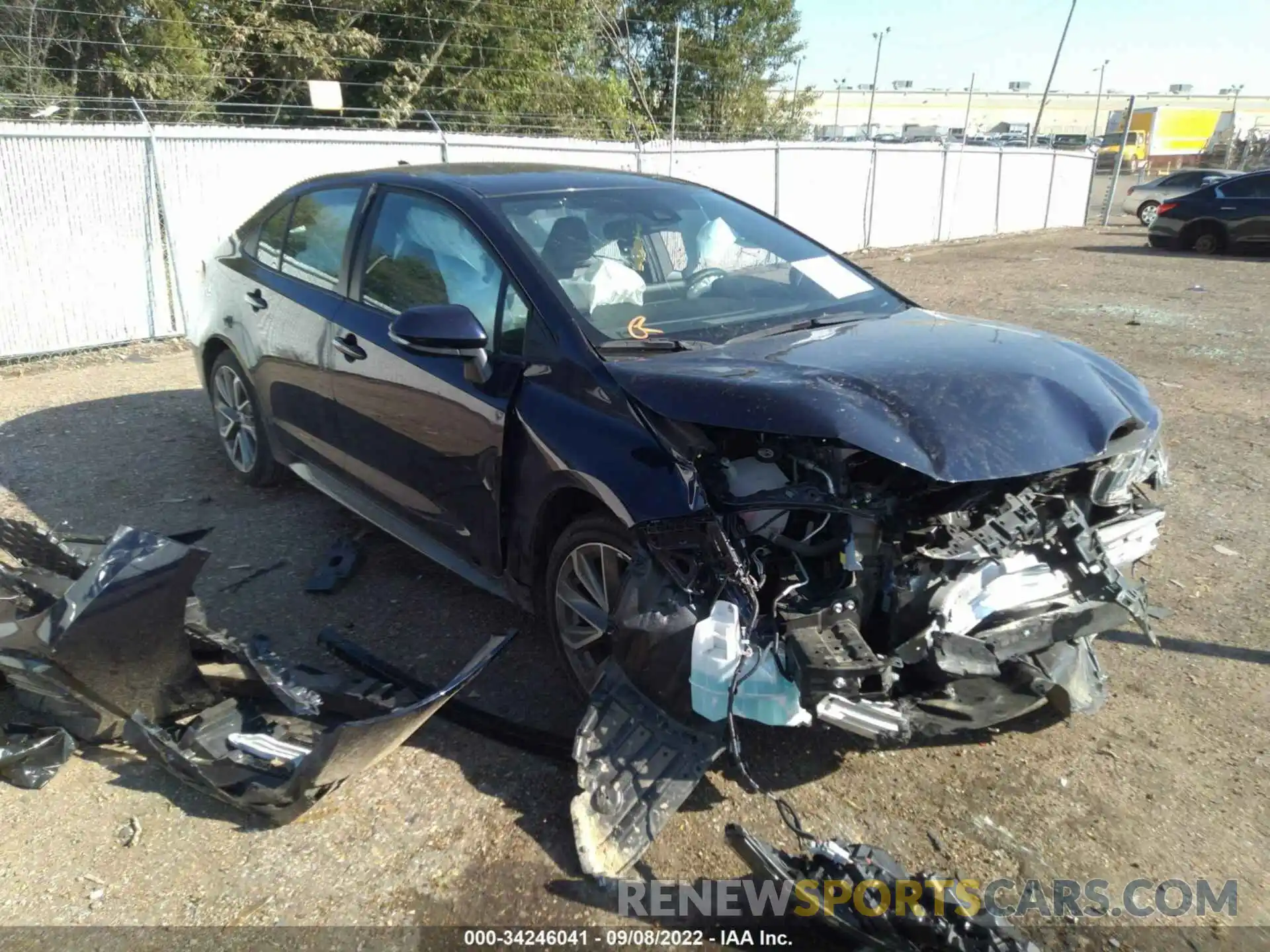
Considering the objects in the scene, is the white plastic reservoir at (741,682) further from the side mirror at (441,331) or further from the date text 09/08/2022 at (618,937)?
the side mirror at (441,331)

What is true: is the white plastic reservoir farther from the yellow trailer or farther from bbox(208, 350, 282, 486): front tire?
the yellow trailer

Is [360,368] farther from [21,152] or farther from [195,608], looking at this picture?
[21,152]

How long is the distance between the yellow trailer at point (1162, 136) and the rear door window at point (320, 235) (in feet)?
157

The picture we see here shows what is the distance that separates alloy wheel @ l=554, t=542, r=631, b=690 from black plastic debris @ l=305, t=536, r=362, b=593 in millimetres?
1511

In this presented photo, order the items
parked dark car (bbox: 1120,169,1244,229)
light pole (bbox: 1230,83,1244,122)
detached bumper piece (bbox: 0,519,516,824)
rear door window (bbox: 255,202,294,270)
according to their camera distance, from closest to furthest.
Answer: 1. detached bumper piece (bbox: 0,519,516,824)
2. rear door window (bbox: 255,202,294,270)
3. parked dark car (bbox: 1120,169,1244,229)
4. light pole (bbox: 1230,83,1244,122)

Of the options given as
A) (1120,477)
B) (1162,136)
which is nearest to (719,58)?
(1120,477)

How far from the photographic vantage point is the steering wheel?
3854mm

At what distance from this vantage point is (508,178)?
4.14 meters

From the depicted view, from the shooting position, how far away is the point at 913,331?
3.56m

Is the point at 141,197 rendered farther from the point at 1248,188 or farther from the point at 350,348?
the point at 1248,188

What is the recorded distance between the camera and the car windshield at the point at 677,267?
354 cm

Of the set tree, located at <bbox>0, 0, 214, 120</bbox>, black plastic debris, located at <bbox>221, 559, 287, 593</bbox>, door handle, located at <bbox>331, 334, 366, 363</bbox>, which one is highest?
tree, located at <bbox>0, 0, 214, 120</bbox>

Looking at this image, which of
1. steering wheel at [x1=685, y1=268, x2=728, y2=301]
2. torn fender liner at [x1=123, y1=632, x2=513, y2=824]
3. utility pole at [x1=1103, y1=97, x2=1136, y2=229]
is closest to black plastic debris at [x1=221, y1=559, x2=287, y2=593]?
torn fender liner at [x1=123, y1=632, x2=513, y2=824]

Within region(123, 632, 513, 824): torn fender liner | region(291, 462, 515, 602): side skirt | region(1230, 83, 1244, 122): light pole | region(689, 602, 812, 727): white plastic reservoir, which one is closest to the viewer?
region(689, 602, 812, 727): white plastic reservoir
